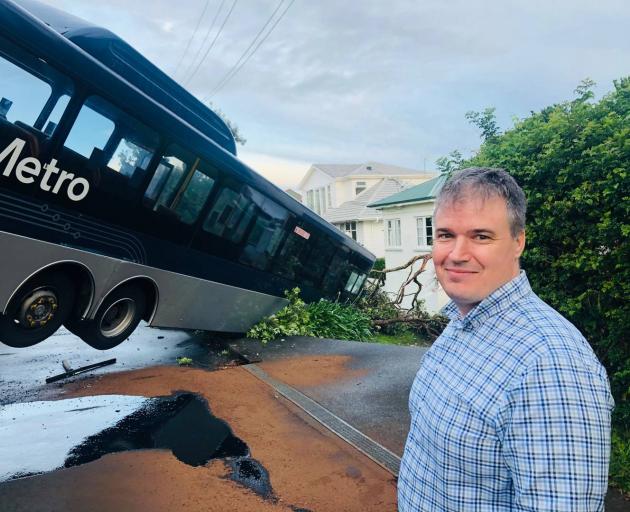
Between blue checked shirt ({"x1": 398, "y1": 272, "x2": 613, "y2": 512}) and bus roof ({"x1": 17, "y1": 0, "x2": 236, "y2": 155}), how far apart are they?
650 cm

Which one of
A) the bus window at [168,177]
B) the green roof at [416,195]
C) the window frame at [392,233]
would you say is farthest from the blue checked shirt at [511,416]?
the window frame at [392,233]

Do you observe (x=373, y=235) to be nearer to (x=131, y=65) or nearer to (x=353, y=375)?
(x=353, y=375)

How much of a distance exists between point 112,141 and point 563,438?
6.51 metres

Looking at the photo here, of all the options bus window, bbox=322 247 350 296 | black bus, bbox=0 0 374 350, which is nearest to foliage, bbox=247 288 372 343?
bus window, bbox=322 247 350 296

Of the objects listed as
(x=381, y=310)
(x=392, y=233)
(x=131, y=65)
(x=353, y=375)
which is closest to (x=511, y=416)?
(x=353, y=375)

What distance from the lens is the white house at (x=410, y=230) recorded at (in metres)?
22.3

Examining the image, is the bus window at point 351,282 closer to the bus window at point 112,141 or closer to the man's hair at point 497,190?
the bus window at point 112,141

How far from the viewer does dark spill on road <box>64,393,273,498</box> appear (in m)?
4.62

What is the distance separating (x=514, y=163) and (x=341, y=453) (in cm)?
378

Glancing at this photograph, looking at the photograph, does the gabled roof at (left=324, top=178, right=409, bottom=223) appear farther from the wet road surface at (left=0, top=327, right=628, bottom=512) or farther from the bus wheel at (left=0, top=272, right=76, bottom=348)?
the bus wheel at (left=0, top=272, right=76, bottom=348)

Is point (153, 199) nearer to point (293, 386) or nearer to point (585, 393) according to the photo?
point (293, 386)

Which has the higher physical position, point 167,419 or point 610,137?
point 610,137

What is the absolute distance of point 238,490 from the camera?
4.20 m

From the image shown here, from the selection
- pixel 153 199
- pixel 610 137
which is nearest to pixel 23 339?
pixel 153 199
